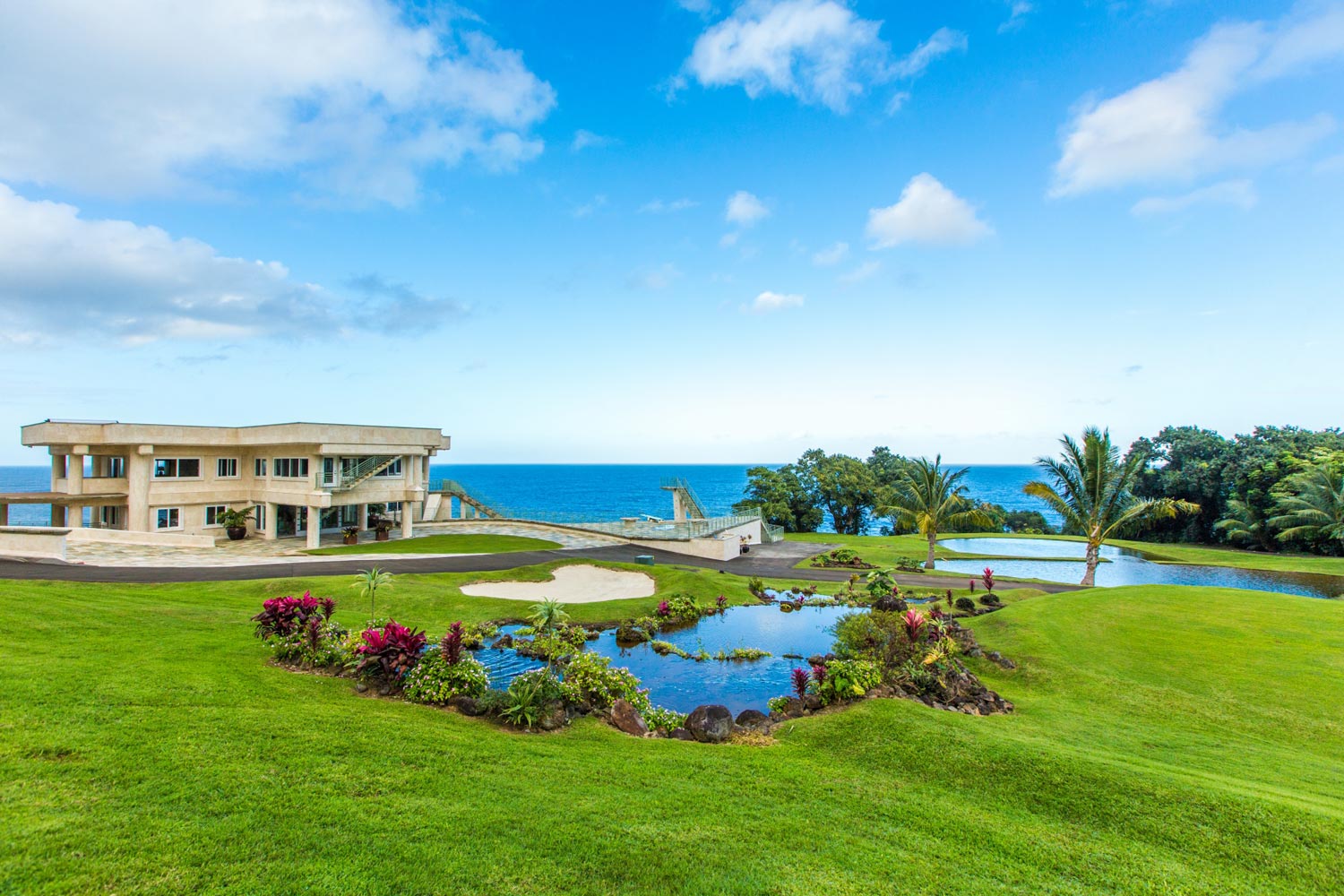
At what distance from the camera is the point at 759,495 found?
54.6 meters

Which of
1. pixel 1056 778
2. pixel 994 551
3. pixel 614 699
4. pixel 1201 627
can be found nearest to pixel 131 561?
pixel 614 699

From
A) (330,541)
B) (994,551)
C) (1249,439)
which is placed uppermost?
(1249,439)

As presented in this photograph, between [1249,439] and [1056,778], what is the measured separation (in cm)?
5653

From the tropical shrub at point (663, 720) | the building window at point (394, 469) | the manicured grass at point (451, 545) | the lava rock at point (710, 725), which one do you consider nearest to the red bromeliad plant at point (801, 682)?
the lava rock at point (710, 725)

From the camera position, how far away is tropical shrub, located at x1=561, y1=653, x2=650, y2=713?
36.5 feet

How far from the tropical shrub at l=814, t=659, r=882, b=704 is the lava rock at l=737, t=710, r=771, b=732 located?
148cm

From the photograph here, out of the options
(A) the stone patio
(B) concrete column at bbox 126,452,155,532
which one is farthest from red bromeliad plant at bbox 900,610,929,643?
(B) concrete column at bbox 126,452,155,532

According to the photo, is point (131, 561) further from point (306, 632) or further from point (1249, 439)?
point (1249, 439)

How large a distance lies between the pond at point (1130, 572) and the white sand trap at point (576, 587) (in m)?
18.2

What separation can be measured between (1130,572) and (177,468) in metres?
54.0

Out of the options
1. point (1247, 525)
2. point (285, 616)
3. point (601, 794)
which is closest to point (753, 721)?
point (601, 794)

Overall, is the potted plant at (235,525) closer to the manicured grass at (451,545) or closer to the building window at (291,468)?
the building window at (291,468)

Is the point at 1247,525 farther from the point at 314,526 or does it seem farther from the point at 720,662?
the point at 314,526

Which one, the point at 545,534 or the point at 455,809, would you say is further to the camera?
the point at 545,534
